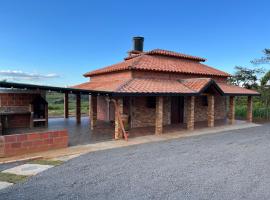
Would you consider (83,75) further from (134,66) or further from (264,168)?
(264,168)

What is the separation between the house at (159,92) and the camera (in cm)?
1316

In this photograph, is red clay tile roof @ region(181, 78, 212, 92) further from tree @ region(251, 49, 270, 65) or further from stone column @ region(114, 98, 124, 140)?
tree @ region(251, 49, 270, 65)

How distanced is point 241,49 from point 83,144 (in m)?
24.8

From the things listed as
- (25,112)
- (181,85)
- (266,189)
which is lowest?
(266,189)

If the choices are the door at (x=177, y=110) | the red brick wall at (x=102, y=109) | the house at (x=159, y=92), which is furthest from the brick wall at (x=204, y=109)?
the red brick wall at (x=102, y=109)

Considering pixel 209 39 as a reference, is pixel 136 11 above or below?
above

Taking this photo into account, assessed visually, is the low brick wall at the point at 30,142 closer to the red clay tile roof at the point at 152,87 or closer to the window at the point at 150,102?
the red clay tile roof at the point at 152,87

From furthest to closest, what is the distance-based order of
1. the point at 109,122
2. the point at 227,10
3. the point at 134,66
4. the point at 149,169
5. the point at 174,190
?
the point at 227,10, the point at 109,122, the point at 134,66, the point at 149,169, the point at 174,190

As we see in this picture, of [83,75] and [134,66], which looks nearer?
[134,66]

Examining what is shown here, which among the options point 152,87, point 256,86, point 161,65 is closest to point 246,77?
point 256,86

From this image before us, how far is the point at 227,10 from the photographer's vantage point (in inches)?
814

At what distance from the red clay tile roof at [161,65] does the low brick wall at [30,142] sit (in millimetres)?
6869

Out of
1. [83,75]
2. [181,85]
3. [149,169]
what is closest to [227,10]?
[181,85]

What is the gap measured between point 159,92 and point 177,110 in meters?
5.39
